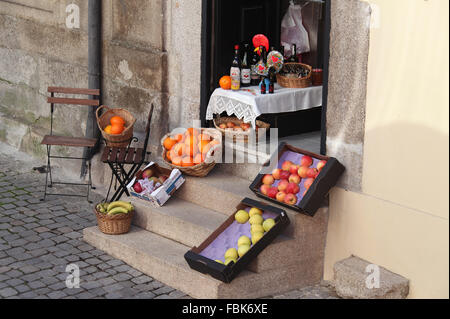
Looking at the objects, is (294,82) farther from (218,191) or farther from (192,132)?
(218,191)

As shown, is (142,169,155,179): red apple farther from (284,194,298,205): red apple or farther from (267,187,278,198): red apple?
(284,194,298,205): red apple

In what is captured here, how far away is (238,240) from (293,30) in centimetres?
334

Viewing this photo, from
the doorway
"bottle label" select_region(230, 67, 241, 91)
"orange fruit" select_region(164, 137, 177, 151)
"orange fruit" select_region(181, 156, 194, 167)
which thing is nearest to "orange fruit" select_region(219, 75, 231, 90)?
"bottle label" select_region(230, 67, 241, 91)

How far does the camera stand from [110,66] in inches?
369

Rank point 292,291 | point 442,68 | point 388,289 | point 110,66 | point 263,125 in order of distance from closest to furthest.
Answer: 1. point 442,68
2. point 388,289
3. point 292,291
4. point 263,125
5. point 110,66

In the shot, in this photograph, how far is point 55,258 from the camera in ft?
24.8

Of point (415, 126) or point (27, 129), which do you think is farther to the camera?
point (27, 129)

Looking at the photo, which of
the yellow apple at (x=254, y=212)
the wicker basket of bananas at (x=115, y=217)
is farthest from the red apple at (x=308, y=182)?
the wicker basket of bananas at (x=115, y=217)

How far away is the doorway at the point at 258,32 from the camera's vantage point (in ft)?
27.3

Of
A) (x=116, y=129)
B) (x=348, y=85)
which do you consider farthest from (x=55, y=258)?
(x=348, y=85)

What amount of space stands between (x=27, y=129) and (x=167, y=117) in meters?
2.85

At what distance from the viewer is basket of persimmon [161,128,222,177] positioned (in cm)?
788
